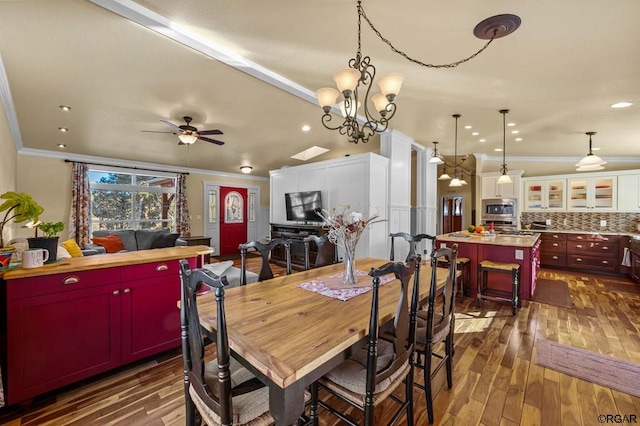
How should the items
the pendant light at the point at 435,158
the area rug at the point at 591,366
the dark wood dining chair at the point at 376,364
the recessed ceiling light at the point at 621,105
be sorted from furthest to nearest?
1. the pendant light at the point at 435,158
2. the recessed ceiling light at the point at 621,105
3. the area rug at the point at 591,366
4. the dark wood dining chair at the point at 376,364

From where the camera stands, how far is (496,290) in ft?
12.8

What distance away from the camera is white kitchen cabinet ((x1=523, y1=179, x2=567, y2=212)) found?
6.17 m

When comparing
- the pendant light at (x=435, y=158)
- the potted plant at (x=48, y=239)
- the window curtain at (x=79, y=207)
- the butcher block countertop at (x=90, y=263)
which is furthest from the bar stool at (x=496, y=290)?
the window curtain at (x=79, y=207)

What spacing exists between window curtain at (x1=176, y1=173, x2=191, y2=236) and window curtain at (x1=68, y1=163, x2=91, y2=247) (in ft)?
6.38

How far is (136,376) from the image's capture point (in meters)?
2.17

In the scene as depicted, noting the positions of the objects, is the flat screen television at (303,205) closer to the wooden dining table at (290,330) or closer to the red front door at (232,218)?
the red front door at (232,218)

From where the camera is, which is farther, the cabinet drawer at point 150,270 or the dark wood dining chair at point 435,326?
the cabinet drawer at point 150,270

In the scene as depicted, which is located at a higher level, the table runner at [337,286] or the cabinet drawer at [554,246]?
the table runner at [337,286]

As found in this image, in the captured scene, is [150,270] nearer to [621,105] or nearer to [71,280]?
[71,280]

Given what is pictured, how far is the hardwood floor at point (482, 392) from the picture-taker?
174 centimetres

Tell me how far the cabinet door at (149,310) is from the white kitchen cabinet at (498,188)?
677 cm

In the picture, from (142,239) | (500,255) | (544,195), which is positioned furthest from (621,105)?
(142,239)

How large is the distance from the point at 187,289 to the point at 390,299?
45.5 inches

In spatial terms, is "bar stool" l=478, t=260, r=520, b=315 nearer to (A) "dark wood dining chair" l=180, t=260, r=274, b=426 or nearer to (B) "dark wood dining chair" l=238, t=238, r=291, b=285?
(B) "dark wood dining chair" l=238, t=238, r=291, b=285
